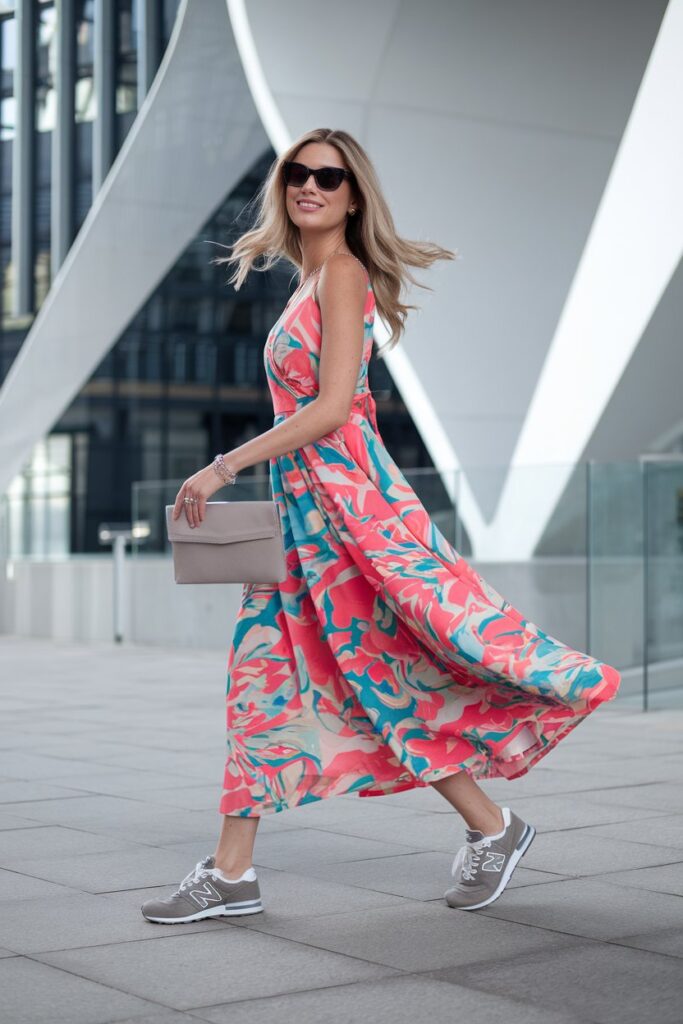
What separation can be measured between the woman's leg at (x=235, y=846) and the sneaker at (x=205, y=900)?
22 millimetres

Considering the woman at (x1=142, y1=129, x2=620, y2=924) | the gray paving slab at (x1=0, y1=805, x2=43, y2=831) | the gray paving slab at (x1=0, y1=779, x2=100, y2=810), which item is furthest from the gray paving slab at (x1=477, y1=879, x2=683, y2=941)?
the gray paving slab at (x1=0, y1=779, x2=100, y2=810)

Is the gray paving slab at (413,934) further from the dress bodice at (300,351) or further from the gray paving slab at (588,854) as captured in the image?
the dress bodice at (300,351)

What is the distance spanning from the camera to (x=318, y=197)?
4.00 m

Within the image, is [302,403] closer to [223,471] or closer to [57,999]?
[223,471]

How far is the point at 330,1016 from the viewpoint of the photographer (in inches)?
116

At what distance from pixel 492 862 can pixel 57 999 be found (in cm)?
124

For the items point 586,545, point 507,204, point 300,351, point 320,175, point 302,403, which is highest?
point 507,204

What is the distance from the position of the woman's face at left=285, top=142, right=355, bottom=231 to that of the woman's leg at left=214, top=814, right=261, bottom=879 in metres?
1.51

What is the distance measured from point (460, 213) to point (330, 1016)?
1311 centimetres

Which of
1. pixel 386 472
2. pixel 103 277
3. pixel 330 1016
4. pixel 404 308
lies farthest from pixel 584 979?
pixel 103 277

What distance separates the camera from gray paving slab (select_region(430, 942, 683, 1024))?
2963 mm

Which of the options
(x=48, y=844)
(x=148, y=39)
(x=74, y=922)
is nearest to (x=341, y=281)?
(x=74, y=922)

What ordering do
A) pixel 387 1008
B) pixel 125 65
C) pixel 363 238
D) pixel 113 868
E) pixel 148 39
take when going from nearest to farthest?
1. pixel 387 1008
2. pixel 363 238
3. pixel 113 868
4. pixel 148 39
5. pixel 125 65

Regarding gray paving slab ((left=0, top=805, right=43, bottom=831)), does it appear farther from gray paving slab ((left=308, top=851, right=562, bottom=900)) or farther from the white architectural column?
the white architectural column
